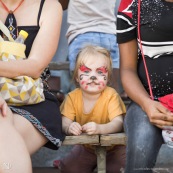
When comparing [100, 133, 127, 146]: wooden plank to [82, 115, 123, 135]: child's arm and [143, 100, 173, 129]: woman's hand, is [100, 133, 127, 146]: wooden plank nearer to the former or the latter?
[82, 115, 123, 135]: child's arm

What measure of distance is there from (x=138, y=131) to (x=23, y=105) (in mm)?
684

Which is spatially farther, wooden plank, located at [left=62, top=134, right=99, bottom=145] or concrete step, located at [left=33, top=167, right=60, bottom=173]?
concrete step, located at [left=33, top=167, right=60, bottom=173]

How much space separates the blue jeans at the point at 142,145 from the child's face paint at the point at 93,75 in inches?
20.5

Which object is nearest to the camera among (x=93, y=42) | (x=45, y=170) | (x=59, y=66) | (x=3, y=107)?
(x=3, y=107)

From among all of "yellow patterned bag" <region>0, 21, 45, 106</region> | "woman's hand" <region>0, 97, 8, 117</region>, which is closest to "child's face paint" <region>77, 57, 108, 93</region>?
"yellow patterned bag" <region>0, 21, 45, 106</region>

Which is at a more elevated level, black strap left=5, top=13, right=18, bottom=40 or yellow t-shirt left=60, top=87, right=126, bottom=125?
black strap left=5, top=13, right=18, bottom=40

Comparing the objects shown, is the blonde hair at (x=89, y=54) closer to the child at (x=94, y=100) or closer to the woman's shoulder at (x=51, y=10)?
the child at (x=94, y=100)

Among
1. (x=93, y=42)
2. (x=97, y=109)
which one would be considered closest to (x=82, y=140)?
(x=97, y=109)

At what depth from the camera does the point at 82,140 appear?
131 inches

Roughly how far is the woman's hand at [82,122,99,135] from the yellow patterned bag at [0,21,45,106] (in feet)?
1.07

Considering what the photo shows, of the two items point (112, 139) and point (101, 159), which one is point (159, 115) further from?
point (101, 159)

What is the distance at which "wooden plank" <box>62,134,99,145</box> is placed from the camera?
3311 millimetres

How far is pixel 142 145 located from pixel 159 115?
185 millimetres

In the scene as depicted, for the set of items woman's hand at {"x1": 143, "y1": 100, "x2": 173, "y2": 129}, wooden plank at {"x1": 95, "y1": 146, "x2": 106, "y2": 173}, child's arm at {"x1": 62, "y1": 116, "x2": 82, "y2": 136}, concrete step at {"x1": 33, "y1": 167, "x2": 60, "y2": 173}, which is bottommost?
concrete step at {"x1": 33, "y1": 167, "x2": 60, "y2": 173}
